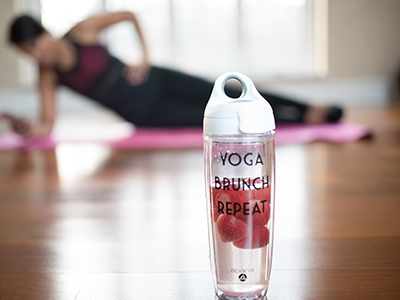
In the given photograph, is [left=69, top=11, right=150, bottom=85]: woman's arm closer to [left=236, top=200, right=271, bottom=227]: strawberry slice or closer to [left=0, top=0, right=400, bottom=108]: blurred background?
[left=236, top=200, right=271, bottom=227]: strawberry slice

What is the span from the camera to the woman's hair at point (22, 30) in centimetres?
210

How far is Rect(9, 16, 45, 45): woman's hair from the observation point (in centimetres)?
210

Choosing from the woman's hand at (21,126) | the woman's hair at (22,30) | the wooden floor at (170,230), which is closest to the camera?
the wooden floor at (170,230)

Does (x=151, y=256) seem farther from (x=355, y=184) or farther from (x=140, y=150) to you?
(x=140, y=150)

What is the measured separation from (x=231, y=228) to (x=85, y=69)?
7.12 feet

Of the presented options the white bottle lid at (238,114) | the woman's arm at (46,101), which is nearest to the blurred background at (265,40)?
the woman's arm at (46,101)

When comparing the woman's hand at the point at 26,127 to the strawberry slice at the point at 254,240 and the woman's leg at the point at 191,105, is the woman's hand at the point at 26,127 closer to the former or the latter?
the woman's leg at the point at 191,105

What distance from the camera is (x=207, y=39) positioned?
4895mm

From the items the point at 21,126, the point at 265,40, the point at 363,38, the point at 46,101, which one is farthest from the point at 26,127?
the point at 363,38

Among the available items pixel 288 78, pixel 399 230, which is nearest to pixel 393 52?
pixel 288 78

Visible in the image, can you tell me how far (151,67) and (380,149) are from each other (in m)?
1.43

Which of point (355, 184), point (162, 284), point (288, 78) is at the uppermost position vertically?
point (162, 284)

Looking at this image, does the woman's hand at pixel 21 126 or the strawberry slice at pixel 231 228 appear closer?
the strawberry slice at pixel 231 228

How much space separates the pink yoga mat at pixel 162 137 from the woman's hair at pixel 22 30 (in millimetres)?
525
